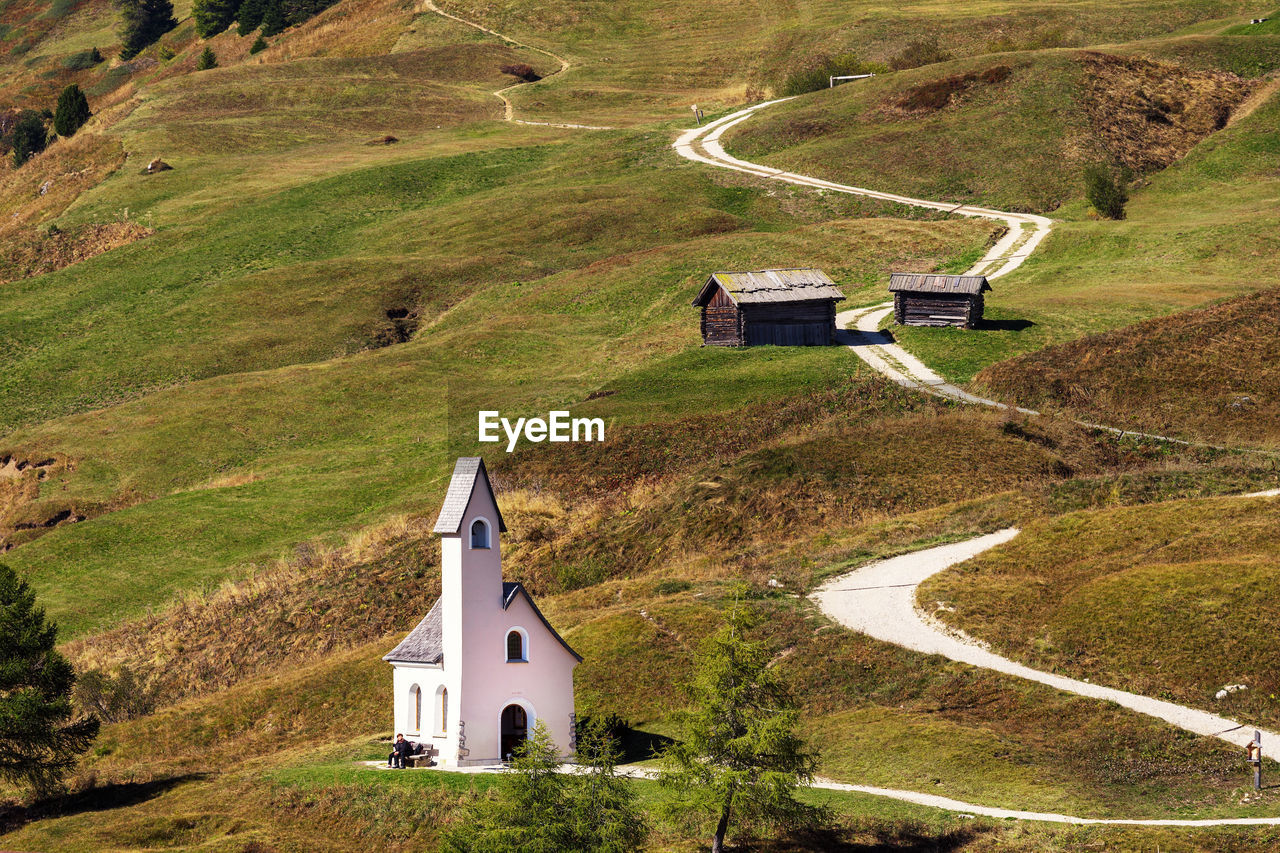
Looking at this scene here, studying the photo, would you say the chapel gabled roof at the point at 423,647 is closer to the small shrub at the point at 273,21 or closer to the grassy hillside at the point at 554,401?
the grassy hillside at the point at 554,401

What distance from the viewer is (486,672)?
38.1 meters

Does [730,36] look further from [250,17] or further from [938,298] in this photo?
[938,298]

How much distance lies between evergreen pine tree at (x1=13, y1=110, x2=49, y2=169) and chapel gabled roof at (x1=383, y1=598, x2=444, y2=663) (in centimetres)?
12450

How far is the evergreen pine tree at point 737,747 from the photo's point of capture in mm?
30906

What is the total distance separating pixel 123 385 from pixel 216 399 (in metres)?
8.59

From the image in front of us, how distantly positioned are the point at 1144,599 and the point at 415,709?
71.9ft

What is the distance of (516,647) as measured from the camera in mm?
38844

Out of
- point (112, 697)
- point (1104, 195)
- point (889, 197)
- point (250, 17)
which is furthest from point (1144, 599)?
point (250, 17)

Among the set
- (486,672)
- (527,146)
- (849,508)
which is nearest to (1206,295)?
(849,508)

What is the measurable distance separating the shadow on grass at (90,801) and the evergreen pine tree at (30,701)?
2.23ft

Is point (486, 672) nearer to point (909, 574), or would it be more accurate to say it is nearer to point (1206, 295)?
point (909, 574)

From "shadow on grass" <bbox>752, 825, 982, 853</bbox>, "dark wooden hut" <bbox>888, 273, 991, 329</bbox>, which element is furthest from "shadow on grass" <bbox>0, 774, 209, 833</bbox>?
"dark wooden hut" <bbox>888, 273, 991, 329</bbox>

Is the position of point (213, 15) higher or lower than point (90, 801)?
higher

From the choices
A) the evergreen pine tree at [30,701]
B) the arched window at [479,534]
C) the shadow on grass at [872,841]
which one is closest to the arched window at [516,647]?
the arched window at [479,534]
